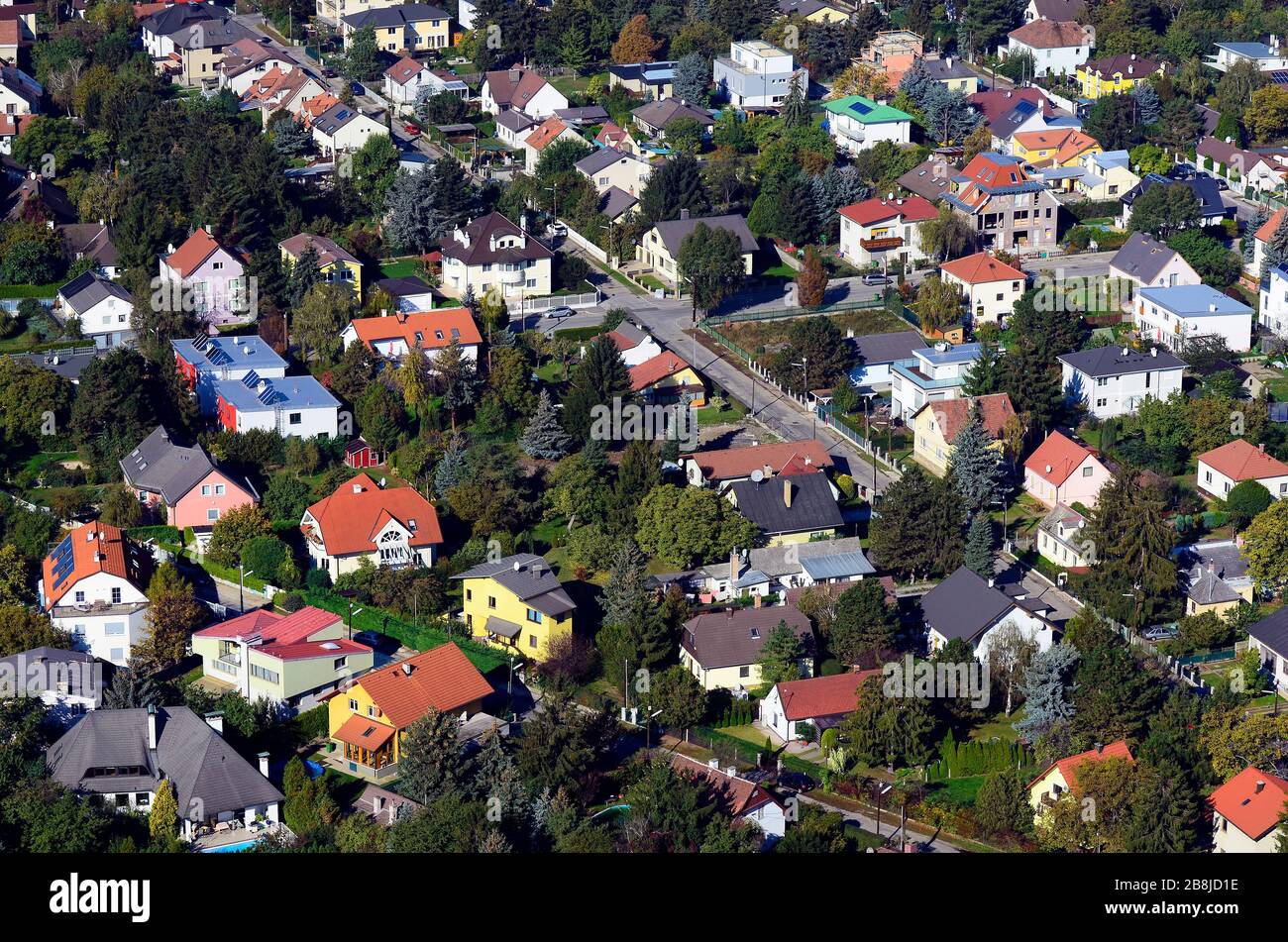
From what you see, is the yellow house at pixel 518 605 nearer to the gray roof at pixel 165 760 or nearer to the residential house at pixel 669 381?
the gray roof at pixel 165 760

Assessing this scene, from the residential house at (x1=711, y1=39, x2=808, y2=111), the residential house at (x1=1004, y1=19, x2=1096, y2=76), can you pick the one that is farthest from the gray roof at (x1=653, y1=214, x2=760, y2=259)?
the residential house at (x1=1004, y1=19, x2=1096, y2=76)

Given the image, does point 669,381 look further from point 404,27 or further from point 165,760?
point 404,27

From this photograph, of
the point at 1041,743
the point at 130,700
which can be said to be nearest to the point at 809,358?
the point at 1041,743

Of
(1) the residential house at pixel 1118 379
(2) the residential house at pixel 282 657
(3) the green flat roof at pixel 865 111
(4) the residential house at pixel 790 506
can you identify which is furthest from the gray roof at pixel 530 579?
(3) the green flat roof at pixel 865 111

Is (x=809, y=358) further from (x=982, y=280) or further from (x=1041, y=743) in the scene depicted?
(x=1041, y=743)

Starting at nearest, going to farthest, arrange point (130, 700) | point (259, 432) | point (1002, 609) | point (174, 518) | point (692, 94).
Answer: point (130, 700) → point (1002, 609) → point (174, 518) → point (259, 432) → point (692, 94)
